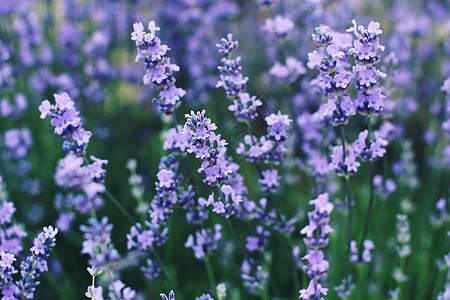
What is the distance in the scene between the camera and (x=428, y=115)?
4.37 m

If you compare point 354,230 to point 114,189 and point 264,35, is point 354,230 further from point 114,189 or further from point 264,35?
point 264,35

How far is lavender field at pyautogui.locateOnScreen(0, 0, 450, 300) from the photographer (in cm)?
176

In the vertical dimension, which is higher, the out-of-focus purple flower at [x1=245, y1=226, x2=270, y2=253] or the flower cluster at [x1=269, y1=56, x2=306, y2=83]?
the flower cluster at [x1=269, y1=56, x2=306, y2=83]

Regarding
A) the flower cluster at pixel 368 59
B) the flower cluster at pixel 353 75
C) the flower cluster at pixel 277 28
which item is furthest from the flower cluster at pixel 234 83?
the flower cluster at pixel 277 28

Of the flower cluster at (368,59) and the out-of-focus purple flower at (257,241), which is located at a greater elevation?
the flower cluster at (368,59)

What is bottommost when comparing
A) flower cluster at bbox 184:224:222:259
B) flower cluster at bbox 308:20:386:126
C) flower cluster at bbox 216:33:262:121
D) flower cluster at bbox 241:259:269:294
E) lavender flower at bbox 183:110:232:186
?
flower cluster at bbox 241:259:269:294

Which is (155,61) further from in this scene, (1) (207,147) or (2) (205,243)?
(2) (205,243)

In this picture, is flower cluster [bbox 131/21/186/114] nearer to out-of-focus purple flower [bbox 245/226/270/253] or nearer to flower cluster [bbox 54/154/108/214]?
flower cluster [bbox 54/154/108/214]

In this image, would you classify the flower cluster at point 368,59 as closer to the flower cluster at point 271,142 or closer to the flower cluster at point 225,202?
the flower cluster at point 271,142

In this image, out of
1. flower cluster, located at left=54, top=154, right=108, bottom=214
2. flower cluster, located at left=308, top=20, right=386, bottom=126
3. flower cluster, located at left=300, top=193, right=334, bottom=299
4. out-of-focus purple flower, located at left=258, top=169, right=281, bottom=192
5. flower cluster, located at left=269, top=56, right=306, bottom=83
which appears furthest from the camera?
flower cluster, located at left=269, top=56, right=306, bottom=83

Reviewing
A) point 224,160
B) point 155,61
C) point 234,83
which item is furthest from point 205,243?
point 155,61

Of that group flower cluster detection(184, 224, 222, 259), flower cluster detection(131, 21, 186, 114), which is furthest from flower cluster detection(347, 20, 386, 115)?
flower cluster detection(184, 224, 222, 259)

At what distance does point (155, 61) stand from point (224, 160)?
17.4 inches

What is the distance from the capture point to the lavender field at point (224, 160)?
1.76 metres
